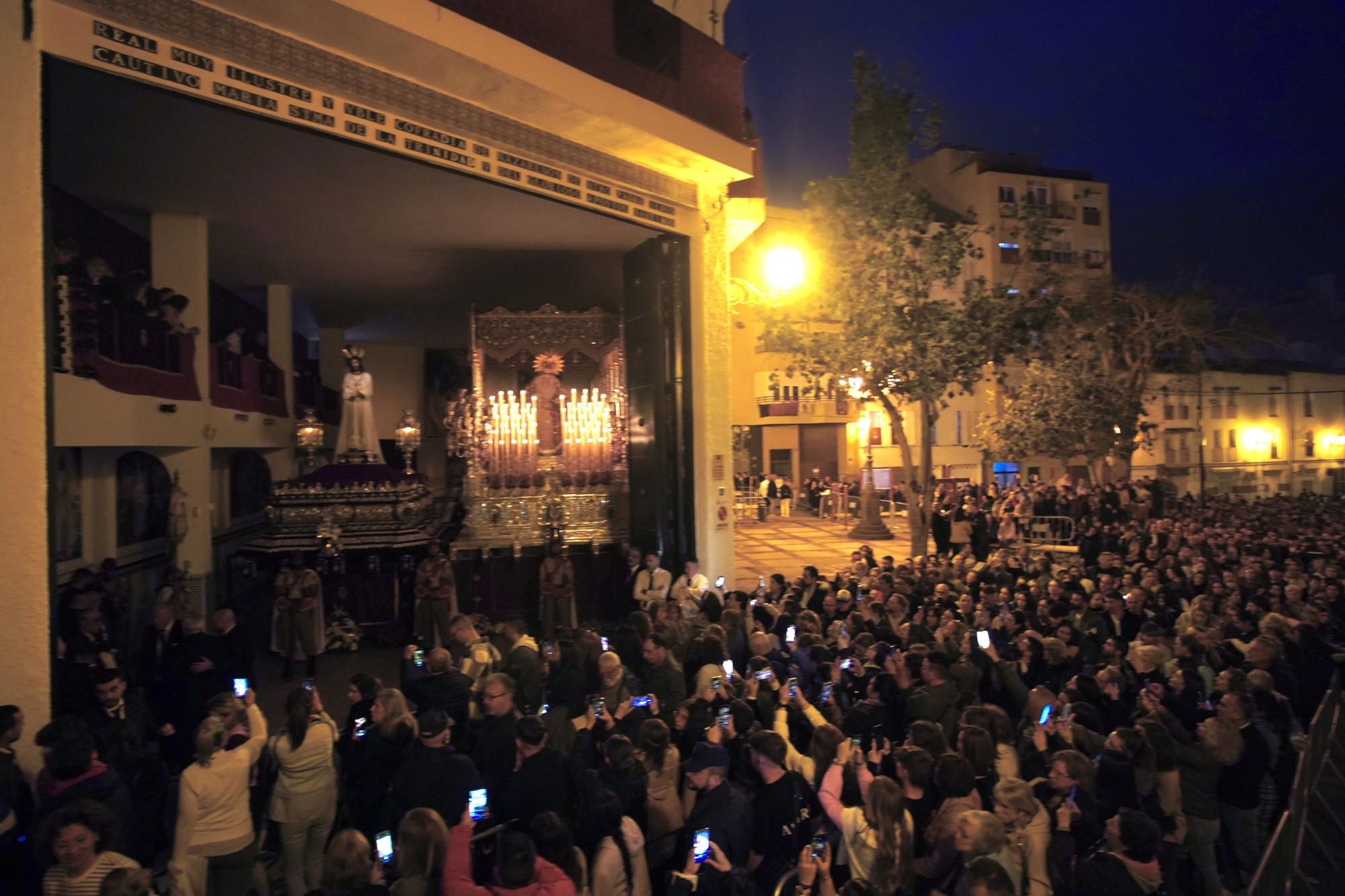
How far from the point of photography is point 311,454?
15.6m

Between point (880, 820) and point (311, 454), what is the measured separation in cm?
1417

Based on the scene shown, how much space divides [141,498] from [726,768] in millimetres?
10623

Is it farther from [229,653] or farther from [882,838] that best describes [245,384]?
[882,838]

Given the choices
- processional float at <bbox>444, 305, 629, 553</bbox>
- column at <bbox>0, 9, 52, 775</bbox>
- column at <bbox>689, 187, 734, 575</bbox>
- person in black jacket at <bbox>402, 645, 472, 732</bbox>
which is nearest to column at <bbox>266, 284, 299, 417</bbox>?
processional float at <bbox>444, 305, 629, 553</bbox>

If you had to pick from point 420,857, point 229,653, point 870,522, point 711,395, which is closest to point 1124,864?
point 420,857

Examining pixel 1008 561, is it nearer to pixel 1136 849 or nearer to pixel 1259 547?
pixel 1259 547

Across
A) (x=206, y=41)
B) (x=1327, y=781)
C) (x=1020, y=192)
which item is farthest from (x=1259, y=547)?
(x=1020, y=192)

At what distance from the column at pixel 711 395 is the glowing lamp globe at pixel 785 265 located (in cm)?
109

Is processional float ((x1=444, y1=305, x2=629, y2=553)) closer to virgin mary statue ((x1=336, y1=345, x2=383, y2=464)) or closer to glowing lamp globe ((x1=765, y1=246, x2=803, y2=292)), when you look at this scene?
virgin mary statue ((x1=336, y1=345, x2=383, y2=464))

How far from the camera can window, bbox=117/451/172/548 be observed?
1102 centimetres

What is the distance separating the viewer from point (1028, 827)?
12.8 feet

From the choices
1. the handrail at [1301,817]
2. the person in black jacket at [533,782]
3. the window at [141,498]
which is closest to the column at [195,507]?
the window at [141,498]

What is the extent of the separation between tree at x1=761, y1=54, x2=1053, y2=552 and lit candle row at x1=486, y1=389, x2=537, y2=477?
191 inches

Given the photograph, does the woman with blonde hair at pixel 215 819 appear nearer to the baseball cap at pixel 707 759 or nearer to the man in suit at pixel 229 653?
the baseball cap at pixel 707 759
